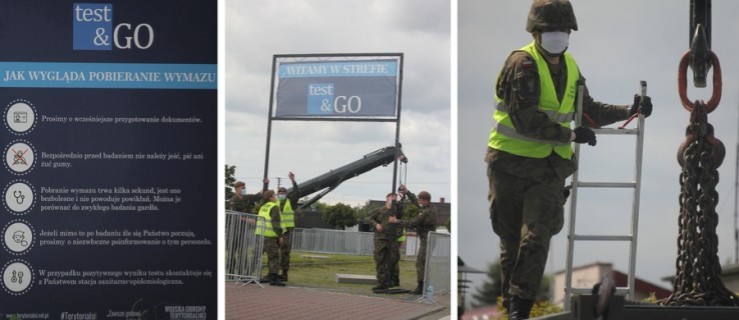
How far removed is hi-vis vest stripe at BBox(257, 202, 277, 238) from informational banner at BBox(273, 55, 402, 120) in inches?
21.1

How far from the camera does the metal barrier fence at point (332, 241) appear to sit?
499 centimetres

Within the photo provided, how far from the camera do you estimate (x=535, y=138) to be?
375 centimetres

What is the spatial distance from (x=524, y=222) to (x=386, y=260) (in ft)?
4.71

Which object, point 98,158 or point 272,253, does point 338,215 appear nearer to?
point 272,253

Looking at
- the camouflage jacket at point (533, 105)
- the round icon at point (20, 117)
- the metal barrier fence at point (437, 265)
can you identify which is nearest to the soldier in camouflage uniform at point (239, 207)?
the metal barrier fence at point (437, 265)

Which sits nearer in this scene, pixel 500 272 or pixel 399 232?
pixel 500 272

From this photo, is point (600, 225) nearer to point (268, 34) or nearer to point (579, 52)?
point (579, 52)

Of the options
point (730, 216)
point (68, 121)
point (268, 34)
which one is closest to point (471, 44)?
Result: point (730, 216)

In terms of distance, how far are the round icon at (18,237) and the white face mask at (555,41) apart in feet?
10.2

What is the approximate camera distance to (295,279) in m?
5.23

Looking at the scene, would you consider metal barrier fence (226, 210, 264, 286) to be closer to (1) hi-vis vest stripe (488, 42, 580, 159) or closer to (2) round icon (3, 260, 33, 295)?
(2) round icon (3, 260, 33, 295)

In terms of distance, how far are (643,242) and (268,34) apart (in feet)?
6.09

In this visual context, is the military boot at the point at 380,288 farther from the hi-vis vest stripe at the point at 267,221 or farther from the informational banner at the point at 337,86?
the informational banner at the point at 337,86

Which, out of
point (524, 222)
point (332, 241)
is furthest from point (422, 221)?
point (524, 222)
